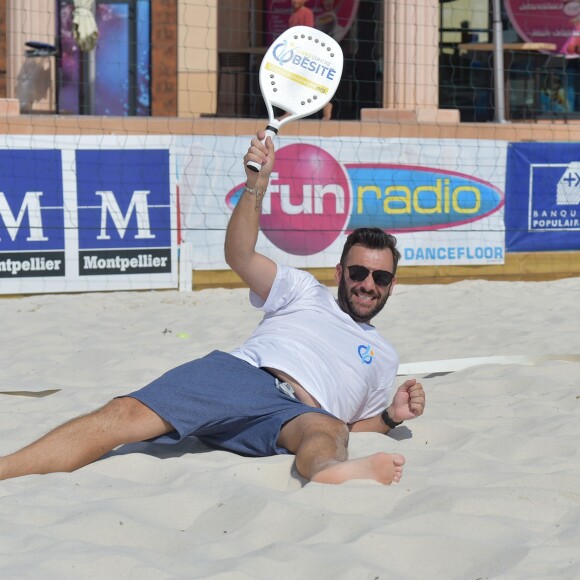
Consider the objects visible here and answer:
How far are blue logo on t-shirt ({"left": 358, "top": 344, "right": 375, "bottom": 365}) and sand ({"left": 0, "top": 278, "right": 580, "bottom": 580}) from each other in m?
0.31

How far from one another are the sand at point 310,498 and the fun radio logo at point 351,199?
351 cm

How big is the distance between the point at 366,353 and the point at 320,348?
0.19 meters

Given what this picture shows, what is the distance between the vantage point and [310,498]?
3.30m

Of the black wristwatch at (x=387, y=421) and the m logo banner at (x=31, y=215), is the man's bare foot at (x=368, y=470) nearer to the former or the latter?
the black wristwatch at (x=387, y=421)

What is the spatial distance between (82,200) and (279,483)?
568cm

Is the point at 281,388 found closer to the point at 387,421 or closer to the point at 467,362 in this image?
the point at 387,421

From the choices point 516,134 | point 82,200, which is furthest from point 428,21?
point 82,200

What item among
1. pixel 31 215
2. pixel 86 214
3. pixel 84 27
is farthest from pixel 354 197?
pixel 84 27

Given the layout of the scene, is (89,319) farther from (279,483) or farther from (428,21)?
(428,21)

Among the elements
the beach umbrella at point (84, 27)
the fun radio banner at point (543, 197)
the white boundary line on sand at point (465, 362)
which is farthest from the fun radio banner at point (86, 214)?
the white boundary line on sand at point (465, 362)

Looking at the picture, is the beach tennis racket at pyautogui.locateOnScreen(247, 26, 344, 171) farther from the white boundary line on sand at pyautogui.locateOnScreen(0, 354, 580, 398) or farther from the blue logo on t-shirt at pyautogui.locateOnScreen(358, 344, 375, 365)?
the white boundary line on sand at pyautogui.locateOnScreen(0, 354, 580, 398)

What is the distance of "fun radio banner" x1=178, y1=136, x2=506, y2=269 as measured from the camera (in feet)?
30.6

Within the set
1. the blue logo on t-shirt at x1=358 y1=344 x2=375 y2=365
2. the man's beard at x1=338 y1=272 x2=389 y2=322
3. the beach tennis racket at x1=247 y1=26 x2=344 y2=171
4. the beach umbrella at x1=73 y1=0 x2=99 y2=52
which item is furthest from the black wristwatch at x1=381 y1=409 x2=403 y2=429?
the beach umbrella at x1=73 y1=0 x2=99 y2=52

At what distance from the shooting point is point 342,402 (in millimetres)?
4070
